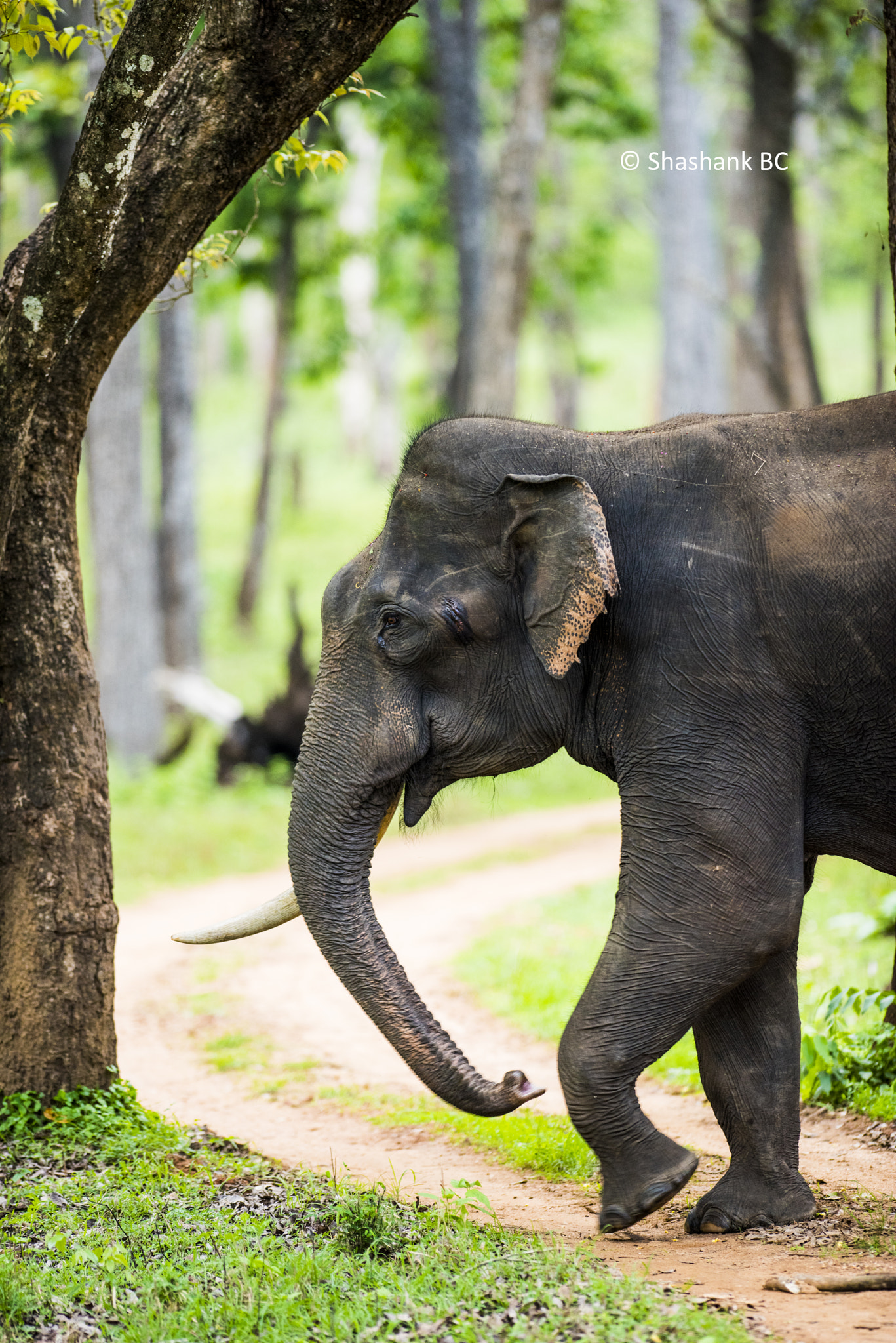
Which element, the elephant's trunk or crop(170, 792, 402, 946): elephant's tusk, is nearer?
the elephant's trunk

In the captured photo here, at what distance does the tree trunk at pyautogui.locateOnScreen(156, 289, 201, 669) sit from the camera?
19.8 metres

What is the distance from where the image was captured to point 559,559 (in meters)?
4.33

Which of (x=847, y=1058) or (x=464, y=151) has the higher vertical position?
(x=464, y=151)

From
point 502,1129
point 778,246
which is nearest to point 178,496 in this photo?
point 778,246

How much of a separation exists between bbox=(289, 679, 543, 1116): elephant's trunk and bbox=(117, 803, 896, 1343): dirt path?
35.1 inches

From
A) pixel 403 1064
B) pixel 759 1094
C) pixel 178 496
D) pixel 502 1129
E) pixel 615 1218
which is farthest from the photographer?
pixel 178 496

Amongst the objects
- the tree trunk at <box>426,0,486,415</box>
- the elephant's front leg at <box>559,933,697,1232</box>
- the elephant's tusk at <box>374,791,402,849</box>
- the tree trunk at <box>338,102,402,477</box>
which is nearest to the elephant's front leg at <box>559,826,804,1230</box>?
the elephant's front leg at <box>559,933,697,1232</box>

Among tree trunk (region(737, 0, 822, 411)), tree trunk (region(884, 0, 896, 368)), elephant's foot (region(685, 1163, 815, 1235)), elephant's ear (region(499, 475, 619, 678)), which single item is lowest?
elephant's foot (region(685, 1163, 815, 1235))

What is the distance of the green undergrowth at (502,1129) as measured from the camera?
5598mm

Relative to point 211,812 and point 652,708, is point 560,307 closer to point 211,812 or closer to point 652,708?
point 211,812

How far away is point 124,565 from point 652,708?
1393cm

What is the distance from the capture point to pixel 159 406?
20438 mm

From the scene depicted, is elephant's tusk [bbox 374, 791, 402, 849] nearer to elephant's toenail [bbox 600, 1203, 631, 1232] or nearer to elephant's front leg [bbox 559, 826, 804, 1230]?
elephant's front leg [bbox 559, 826, 804, 1230]

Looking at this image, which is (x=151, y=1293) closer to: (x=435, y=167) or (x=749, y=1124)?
(x=749, y=1124)
